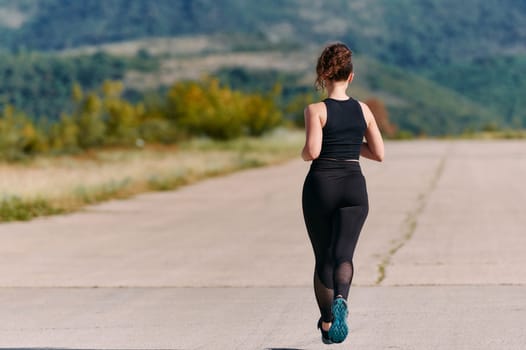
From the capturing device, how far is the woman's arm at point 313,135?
734cm

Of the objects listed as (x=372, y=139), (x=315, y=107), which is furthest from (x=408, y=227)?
(x=315, y=107)

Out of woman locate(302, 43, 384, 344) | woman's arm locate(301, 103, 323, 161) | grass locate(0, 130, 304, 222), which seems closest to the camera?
woman's arm locate(301, 103, 323, 161)

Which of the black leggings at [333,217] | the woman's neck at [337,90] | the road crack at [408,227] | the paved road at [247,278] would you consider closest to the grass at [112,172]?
the paved road at [247,278]

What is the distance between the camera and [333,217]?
7.57m

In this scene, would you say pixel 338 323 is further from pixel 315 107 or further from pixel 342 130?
pixel 315 107

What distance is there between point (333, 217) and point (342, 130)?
0.53 m

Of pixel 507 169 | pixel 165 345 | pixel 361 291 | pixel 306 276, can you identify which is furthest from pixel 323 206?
pixel 507 169

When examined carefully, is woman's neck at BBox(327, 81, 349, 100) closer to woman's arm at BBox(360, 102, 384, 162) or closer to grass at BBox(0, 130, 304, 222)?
woman's arm at BBox(360, 102, 384, 162)

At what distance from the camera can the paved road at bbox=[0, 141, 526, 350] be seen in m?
8.62

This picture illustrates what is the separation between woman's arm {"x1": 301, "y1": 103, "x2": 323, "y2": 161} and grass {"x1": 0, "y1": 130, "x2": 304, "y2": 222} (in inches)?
510

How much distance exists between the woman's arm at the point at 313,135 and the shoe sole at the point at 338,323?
882 millimetres

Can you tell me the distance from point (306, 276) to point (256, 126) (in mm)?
51588

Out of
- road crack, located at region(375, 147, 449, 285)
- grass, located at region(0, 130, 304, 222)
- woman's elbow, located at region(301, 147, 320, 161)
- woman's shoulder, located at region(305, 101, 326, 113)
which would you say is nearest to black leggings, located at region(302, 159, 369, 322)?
woman's elbow, located at region(301, 147, 320, 161)

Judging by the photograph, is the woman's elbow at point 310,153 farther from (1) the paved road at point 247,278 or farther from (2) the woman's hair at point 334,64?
(1) the paved road at point 247,278
